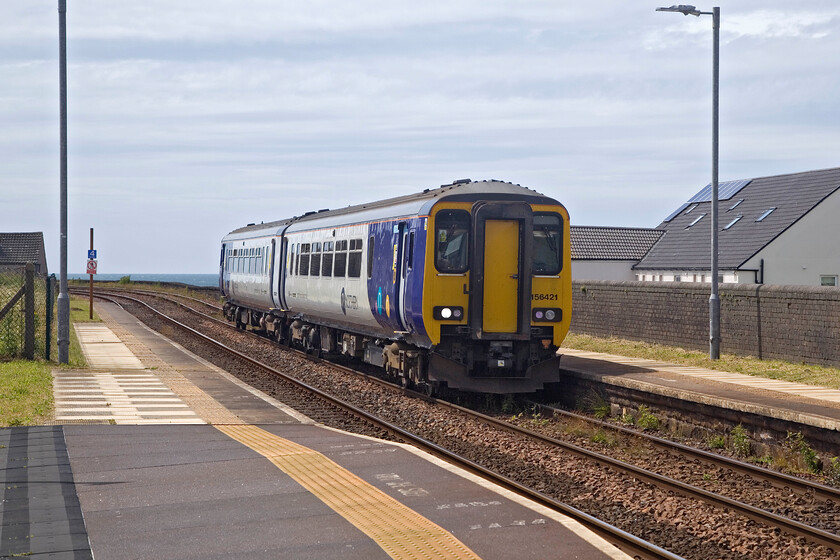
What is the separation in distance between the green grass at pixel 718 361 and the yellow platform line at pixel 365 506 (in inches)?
384

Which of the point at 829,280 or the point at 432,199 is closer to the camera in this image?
the point at 432,199

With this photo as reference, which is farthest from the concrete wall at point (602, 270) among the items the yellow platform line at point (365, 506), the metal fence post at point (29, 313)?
the yellow platform line at point (365, 506)

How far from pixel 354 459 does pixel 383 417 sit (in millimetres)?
4647

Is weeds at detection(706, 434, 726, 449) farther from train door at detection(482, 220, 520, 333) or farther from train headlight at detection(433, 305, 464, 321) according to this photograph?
train headlight at detection(433, 305, 464, 321)

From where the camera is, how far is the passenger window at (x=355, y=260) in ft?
63.0

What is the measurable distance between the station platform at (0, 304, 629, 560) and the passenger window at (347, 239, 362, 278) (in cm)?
573

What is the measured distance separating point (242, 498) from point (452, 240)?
787 centimetres

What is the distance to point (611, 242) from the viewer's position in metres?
49.0

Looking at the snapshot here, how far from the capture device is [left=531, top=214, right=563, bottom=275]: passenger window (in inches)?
635

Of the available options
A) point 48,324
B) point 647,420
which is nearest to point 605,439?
point 647,420

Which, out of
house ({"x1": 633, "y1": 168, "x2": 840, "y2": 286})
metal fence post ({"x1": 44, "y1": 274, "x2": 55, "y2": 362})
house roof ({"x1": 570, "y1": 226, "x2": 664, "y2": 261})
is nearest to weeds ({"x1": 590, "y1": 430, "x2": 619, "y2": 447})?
metal fence post ({"x1": 44, "y1": 274, "x2": 55, "y2": 362})

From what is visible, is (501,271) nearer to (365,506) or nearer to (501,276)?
(501,276)

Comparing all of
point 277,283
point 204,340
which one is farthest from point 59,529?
point 204,340

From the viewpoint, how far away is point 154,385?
17438mm
